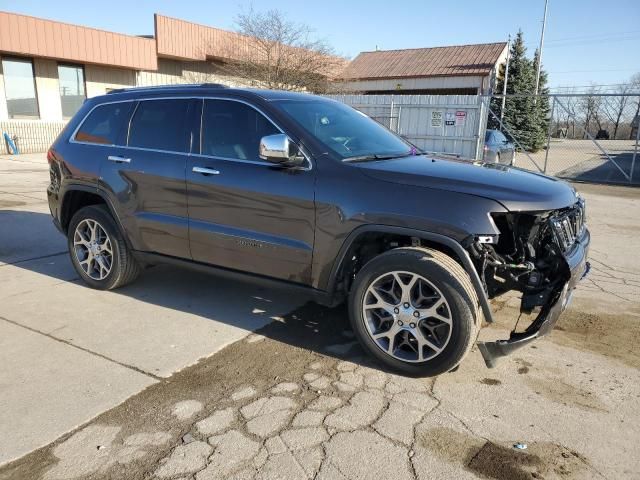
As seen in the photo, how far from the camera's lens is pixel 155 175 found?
434cm

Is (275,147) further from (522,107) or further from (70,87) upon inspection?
(522,107)

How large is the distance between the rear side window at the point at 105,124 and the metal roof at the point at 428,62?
85.8 feet

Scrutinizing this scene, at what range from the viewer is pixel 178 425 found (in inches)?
113

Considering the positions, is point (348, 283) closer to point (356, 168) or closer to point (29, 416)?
point (356, 168)

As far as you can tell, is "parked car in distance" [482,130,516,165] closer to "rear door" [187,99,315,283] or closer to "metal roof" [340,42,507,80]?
"rear door" [187,99,315,283]

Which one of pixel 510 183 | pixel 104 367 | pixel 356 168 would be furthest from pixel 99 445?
pixel 510 183

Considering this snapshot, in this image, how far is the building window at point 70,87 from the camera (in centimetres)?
2164

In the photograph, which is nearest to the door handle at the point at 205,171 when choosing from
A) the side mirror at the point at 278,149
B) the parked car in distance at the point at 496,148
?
the side mirror at the point at 278,149

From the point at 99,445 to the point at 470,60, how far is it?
33526mm

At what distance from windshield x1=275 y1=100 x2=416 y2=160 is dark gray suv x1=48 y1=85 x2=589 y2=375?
0.02 meters

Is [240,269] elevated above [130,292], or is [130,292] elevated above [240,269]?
[240,269]

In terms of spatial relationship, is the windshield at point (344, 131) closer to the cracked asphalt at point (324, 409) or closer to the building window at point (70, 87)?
the cracked asphalt at point (324, 409)

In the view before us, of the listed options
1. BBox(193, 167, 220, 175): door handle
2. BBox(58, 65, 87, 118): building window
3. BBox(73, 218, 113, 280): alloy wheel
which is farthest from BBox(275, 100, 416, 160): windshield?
BBox(58, 65, 87, 118): building window

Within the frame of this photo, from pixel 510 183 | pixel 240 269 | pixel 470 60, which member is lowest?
pixel 240 269
